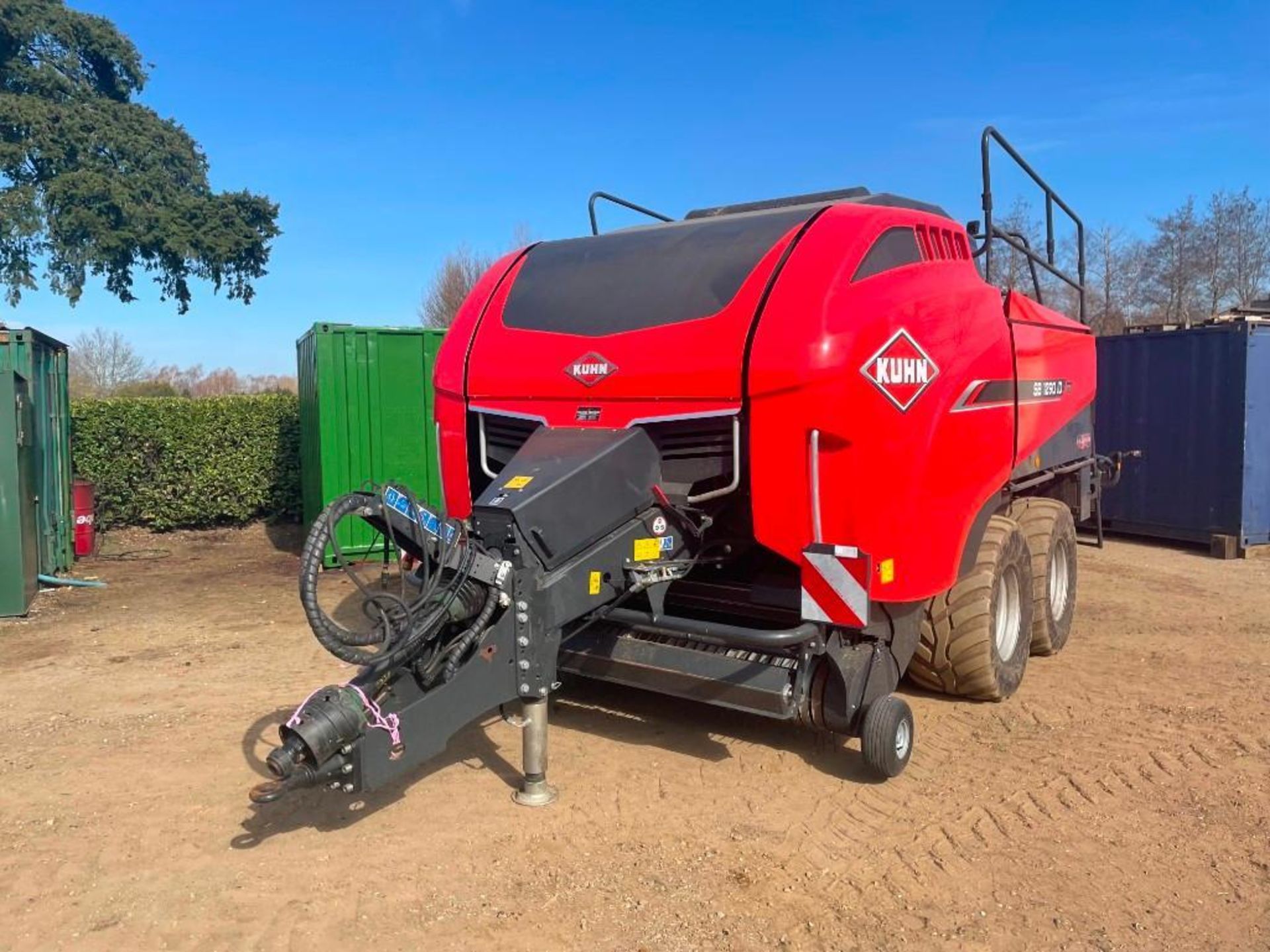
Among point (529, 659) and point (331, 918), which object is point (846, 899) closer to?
point (529, 659)

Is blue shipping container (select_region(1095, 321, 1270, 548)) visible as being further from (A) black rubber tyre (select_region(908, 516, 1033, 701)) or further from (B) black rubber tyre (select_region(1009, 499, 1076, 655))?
(A) black rubber tyre (select_region(908, 516, 1033, 701))

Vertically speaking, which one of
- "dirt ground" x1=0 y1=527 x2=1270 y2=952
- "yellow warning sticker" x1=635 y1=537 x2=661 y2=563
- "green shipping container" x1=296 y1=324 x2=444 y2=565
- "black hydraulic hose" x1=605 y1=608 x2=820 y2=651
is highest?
"green shipping container" x1=296 y1=324 x2=444 y2=565

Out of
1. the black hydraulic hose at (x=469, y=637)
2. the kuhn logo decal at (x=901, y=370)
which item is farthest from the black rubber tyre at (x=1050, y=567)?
the black hydraulic hose at (x=469, y=637)

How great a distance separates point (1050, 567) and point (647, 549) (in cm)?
365

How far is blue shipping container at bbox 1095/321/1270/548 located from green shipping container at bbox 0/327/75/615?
474 inches

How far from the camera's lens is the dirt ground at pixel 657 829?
3387mm

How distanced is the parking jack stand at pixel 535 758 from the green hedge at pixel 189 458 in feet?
31.6

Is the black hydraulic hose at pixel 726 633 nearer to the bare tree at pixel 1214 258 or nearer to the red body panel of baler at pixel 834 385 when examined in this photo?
the red body panel of baler at pixel 834 385

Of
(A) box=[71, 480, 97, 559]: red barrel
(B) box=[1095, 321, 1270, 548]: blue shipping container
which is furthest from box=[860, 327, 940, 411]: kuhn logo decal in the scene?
(A) box=[71, 480, 97, 559]: red barrel

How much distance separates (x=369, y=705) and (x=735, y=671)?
1694 millimetres

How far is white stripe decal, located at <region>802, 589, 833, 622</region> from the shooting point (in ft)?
13.9

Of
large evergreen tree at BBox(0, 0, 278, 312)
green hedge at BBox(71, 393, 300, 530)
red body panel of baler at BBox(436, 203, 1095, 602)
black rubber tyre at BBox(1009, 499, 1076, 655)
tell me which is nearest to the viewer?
→ red body panel of baler at BBox(436, 203, 1095, 602)

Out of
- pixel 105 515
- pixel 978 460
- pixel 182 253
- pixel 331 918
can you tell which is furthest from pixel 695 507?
pixel 182 253

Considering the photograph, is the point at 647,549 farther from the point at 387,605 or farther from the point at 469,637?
the point at 387,605
